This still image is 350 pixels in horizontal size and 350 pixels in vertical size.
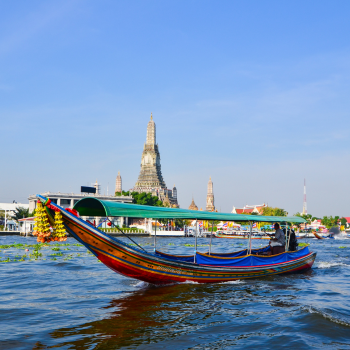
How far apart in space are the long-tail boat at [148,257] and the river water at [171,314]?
48 cm

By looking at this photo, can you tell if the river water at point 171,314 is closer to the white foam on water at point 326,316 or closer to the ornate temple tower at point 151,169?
the white foam on water at point 326,316

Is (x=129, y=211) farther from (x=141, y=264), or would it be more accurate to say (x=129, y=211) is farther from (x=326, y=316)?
(x=326, y=316)

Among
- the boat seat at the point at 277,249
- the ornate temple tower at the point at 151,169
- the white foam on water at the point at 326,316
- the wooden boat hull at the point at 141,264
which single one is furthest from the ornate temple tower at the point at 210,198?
the white foam on water at the point at 326,316

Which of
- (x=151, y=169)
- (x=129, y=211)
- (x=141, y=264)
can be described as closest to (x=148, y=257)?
(x=141, y=264)

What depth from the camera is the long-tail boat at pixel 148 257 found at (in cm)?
1112

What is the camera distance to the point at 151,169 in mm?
140250

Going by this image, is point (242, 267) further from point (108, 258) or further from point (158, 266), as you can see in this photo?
point (108, 258)

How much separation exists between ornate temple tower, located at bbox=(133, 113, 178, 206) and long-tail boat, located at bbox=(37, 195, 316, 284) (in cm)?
12181

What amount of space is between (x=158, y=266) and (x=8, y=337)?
17.6 ft

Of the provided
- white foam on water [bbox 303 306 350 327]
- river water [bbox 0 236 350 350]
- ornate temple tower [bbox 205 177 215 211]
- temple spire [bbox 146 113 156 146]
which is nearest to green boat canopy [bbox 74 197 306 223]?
river water [bbox 0 236 350 350]

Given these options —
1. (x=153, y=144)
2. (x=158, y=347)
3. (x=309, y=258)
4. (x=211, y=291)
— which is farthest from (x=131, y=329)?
(x=153, y=144)

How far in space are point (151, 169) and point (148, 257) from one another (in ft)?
421

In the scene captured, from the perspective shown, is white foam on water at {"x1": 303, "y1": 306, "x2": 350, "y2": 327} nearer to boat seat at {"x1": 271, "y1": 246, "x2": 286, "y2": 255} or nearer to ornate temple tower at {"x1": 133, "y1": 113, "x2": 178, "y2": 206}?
boat seat at {"x1": 271, "y1": 246, "x2": 286, "y2": 255}

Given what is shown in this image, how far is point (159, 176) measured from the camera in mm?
142500
